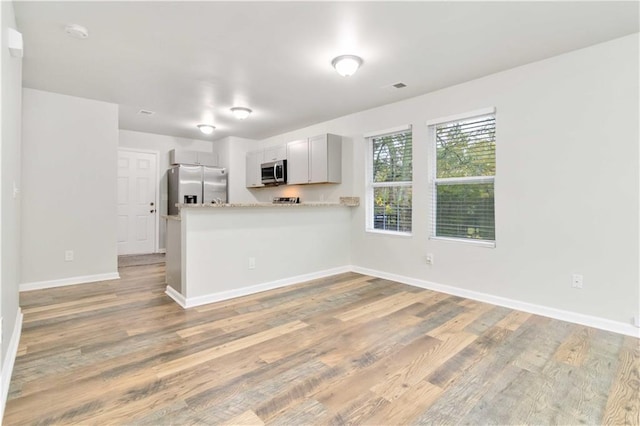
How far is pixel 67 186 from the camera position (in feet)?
13.3

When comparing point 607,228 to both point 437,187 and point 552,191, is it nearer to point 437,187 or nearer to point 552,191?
point 552,191

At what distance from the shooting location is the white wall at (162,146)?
623cm

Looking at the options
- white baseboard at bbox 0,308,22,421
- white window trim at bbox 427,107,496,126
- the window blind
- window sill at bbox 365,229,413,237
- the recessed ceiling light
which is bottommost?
white baseboard at bbox 0,308,22,421

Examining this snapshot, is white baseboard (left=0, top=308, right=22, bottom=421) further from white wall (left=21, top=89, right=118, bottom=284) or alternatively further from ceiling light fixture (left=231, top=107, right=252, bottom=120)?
ceiling light fixture (left=231, top=107, right=252, bottom=120)

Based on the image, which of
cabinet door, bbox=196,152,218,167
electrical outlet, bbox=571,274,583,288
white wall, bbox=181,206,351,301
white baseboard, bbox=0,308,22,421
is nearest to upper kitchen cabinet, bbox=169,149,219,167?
cabinet door, bbox=196,152,218,167

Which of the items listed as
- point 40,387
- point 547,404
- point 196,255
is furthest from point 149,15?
point 547,404

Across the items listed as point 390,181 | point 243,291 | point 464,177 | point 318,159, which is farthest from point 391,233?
point 243,291

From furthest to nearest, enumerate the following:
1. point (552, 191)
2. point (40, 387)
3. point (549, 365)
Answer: point (552, 191) → point (549, 365) → point (40, 387)

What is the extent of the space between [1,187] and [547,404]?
3067 mm

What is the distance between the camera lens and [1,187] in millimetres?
1725

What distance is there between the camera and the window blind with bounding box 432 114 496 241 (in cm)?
347

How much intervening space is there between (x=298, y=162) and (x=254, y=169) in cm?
141

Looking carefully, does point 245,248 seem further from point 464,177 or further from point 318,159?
point 464,177

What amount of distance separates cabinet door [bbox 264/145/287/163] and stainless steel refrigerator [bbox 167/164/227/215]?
3.52 feet
